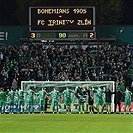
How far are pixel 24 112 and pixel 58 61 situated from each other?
9.78 metres

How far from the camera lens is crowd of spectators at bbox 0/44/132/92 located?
139 ft

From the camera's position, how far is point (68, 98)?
35.8 meters

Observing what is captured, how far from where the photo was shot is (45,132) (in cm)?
2342

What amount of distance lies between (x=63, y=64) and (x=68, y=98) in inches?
393

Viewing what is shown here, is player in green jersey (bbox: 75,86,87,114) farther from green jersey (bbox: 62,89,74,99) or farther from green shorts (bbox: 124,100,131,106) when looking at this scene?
green shorts (bbox: 124,100,131,106)

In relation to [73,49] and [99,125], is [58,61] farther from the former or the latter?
[99,125]

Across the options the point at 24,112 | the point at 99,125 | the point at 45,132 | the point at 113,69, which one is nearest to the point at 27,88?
the point at 24,112

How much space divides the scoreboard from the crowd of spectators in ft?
12.8

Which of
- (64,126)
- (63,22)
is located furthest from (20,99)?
(64,126)

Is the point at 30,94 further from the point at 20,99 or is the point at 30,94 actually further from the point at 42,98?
the point at 42,98

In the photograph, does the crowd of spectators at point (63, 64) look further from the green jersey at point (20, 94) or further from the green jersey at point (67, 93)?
the green jersey at point (67, 93)

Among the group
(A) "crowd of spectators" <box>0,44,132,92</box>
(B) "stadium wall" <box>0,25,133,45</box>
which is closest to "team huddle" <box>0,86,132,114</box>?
(A) "crowd of spectators" <box>0,44,132,92</box>

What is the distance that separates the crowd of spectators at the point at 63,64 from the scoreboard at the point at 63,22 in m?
3.89

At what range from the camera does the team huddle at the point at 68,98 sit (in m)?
35.7
